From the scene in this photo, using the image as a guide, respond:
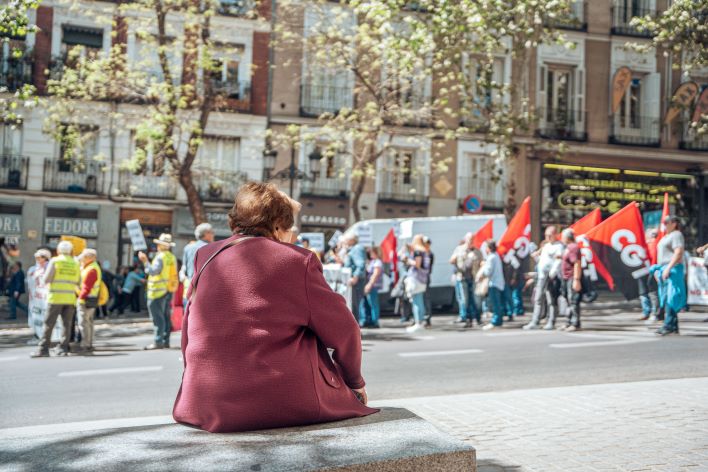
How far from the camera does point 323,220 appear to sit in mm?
31672

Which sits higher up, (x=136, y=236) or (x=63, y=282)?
(x=136, y=236)

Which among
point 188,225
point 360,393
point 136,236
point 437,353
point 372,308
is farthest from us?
point 188,225

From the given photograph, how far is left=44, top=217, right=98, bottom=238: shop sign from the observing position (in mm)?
29469

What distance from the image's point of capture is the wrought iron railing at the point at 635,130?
33.9m

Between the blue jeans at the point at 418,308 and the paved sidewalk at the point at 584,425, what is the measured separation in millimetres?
7324

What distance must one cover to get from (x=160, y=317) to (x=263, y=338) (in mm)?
10079

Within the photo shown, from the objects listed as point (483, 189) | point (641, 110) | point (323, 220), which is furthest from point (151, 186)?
point (641, 110)

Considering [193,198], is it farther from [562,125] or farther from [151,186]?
[562,125]

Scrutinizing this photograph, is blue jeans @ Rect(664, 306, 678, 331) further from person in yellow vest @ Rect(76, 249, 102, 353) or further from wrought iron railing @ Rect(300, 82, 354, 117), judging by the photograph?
wrought iron railing @ Rect(300, 82, 354, 117)

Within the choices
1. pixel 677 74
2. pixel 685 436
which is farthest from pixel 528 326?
pixel 677 74

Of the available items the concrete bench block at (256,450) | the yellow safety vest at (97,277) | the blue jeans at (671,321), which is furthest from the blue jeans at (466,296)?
the concrete bench block at (256,450)

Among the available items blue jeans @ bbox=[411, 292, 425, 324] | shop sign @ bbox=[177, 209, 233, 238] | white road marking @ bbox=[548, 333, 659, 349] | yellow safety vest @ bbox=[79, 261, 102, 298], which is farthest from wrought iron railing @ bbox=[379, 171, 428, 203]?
yellow safety vest @ bbox=[79, 261, 102, 298]

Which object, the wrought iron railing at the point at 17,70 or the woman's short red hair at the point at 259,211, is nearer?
the woman's short red hair at the point at 259,211

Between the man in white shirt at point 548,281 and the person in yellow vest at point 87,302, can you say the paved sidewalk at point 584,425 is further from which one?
the person in yellow vest at point 87,302
